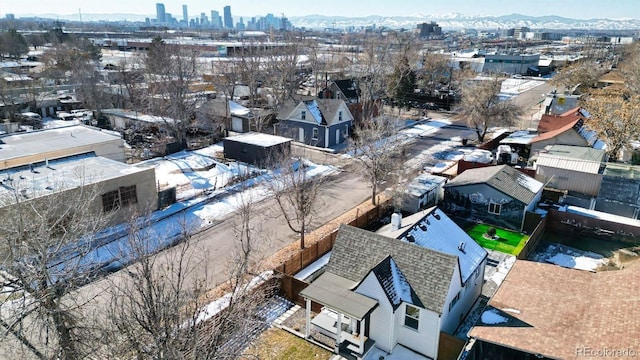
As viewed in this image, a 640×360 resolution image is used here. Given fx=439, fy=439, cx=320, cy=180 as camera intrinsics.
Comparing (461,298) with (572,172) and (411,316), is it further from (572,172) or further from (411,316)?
(572,172)

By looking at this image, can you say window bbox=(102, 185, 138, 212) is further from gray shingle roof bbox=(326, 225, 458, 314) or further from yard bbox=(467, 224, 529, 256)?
yard bbox=(467, 224, 529, 256)

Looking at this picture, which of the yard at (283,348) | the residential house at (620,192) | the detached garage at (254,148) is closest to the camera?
the yard at (283,348)

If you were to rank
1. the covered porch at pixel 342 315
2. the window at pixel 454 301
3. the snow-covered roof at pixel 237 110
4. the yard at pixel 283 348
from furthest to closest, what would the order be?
the snow-covered roof at pixel 237 110 → the window at pixel 454 301 → the yard at pixel 283 348 → the covered porch at pixel 342 315

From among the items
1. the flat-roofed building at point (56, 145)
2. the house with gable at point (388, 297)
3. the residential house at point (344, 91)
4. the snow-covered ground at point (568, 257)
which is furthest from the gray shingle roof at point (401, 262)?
the residential house at point (344, 91)

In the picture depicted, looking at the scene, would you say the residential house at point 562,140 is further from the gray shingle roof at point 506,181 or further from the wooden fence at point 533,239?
the wooden fence at point 533,239

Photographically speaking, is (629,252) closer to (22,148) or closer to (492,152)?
(492,152)

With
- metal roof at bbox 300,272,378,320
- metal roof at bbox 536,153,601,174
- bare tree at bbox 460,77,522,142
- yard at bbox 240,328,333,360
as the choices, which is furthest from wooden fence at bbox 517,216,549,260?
bare tree at bbox 460,77,522,142

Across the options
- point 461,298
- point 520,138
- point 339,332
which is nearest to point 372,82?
point 520,138
